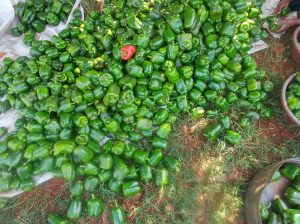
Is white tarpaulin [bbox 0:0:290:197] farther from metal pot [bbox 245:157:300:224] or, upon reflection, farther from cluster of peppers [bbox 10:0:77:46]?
metal pot [bbox 245:157:300:224]

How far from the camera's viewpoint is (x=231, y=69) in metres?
4.24

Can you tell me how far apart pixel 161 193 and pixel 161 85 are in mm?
1261

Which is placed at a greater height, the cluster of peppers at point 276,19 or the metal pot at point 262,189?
the cluster of peppers at point 276,19

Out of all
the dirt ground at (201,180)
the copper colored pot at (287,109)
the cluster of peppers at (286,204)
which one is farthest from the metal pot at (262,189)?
the copper colored pot at (287,109)

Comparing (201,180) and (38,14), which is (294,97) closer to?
A: (201,180)

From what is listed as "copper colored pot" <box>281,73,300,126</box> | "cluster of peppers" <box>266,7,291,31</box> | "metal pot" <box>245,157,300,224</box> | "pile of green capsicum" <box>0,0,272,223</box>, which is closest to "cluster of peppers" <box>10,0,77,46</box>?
"pile of green capsicum" <box>0,0,272,223</box>

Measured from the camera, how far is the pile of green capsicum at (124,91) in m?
3.82

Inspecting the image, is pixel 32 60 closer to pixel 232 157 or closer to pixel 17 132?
pixel 17 132

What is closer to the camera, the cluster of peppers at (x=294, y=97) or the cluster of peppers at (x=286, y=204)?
the cluster of peppers at (x=286, y=204)

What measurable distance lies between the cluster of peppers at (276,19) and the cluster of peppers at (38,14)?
2576 millimetres

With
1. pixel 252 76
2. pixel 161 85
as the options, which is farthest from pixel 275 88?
pixel 161 85

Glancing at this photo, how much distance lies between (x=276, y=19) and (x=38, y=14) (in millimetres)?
3212

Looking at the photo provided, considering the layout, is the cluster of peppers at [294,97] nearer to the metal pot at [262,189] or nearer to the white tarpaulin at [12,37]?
the metal pot at [262,189]

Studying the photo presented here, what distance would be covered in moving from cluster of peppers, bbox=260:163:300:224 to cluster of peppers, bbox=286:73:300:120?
0.69 metres
